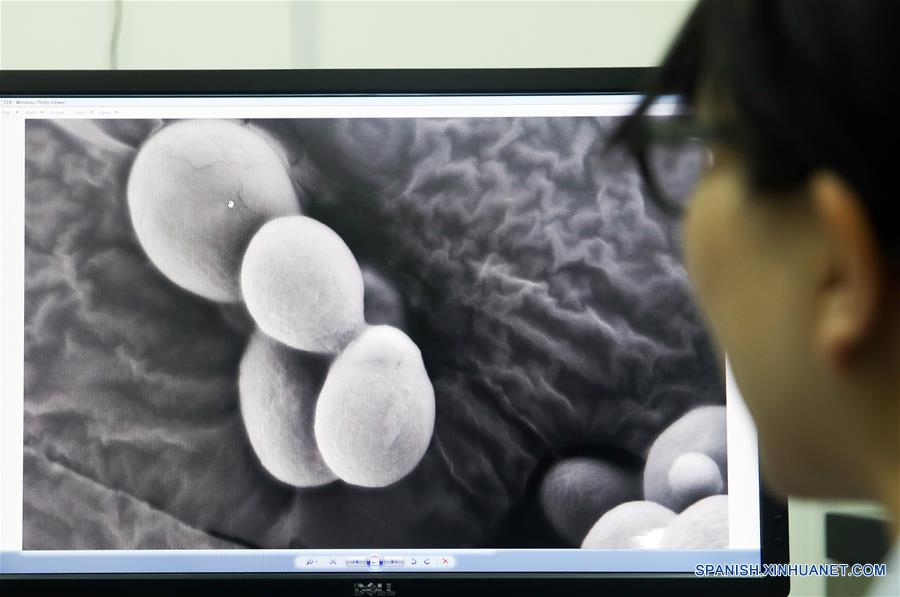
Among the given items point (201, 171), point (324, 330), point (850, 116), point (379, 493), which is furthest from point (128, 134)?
point (850, 116)

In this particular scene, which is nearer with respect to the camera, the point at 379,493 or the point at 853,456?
the point at 853,456

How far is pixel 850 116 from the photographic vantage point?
27 centimetres

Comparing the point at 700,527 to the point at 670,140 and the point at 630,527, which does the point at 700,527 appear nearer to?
the point at 630,527

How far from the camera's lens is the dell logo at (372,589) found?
584 mm

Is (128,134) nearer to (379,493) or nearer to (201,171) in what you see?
(201,171)

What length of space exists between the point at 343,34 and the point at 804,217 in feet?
2.04

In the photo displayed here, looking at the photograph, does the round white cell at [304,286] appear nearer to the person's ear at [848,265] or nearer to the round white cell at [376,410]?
the round white cell at [376,410]

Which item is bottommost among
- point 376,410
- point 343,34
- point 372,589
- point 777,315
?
point 372,589

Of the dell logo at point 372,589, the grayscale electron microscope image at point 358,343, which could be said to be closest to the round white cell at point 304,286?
the grayscale electron microscope image at point 358,343

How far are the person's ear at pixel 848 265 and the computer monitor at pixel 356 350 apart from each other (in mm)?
314

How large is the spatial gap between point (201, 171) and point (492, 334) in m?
0.22

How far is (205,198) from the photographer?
0.60m

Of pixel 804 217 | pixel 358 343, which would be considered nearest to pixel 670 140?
pixel 804 217

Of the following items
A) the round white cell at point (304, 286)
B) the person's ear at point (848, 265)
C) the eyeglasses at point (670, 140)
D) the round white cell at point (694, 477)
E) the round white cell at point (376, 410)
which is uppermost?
the eyeglasses at point (670, 140)
